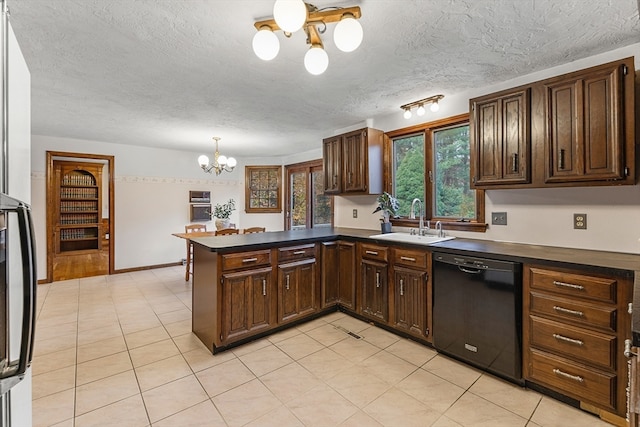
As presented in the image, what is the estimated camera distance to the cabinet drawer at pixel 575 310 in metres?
1.66

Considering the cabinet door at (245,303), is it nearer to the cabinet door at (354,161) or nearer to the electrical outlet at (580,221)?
the cabinet door at (354,161)

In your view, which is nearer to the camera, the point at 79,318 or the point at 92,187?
the point at 79,318

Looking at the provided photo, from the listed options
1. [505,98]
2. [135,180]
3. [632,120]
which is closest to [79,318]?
[135,180]

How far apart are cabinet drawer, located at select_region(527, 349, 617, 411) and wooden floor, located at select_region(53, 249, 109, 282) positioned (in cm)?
608

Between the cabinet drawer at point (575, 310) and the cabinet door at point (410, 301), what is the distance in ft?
2.61

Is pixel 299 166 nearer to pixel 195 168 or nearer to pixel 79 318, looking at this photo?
pixel 195 168

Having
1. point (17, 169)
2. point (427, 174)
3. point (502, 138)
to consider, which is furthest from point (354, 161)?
point (17, 169)

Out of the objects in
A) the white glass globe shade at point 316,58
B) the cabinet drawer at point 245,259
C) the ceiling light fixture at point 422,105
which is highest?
the ceiling light fixture at point 422,105

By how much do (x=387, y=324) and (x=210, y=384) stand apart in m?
1.61

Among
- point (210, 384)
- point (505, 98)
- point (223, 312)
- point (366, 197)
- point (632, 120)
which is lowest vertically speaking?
point (210, 384)

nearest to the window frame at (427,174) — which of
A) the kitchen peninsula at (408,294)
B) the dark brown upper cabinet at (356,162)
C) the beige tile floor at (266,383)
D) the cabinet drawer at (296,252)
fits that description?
the dark brown upper cabinet at (356,162)

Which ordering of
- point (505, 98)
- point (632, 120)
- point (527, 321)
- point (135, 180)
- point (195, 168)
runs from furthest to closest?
point (195, 168), point (135, 180), point (505, 98), point (527, 321), point (632, 120)

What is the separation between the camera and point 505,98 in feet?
7.70

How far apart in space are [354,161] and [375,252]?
1234 millimetres
